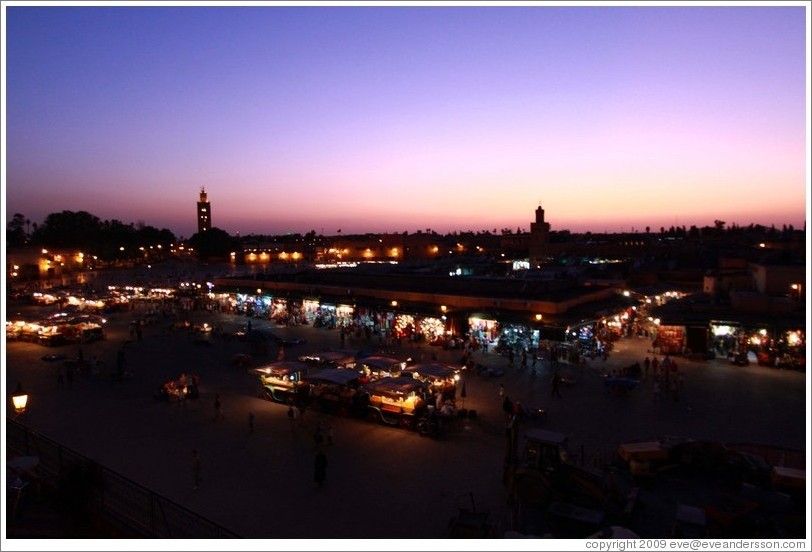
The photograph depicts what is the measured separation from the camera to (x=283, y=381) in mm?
16172

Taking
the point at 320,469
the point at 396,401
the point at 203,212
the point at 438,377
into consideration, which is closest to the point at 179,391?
the point at 396,401

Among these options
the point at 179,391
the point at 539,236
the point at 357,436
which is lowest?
the point at 357,436

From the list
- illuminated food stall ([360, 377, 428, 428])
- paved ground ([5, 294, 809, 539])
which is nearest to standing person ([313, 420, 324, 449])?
paved ground ([5, 294, 809, 539])

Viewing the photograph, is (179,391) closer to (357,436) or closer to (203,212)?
(357,436)

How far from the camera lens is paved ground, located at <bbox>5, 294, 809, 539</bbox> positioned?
9383 mm

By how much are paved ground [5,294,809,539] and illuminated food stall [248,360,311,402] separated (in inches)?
16.2

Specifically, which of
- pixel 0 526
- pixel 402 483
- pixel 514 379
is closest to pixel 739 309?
pixel 514 379

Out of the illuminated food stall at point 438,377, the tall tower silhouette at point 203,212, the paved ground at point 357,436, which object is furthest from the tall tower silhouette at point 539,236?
the tall tower silhouette at point 203,212

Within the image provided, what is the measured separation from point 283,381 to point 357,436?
4.09m

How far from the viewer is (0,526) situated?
5.54 m

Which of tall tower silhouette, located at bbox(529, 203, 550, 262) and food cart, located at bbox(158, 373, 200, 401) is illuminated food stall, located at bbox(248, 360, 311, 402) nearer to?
food cart, located at bbox(158, 373, 200, 401)

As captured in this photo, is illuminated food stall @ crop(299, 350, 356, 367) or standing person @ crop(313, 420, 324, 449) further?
illuminated food stall @ crop(299, 350, 356, 367)

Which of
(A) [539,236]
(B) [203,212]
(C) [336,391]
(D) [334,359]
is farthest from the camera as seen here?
(B) [203,212]

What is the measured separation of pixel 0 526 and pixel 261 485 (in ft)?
17.2
